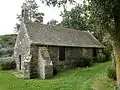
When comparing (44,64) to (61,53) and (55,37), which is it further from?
(55,37)

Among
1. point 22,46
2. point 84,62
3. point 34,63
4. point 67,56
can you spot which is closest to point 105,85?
point 34,63

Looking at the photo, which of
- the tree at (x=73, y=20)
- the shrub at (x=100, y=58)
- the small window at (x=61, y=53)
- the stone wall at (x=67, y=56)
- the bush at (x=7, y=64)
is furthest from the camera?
the tree at (x=73, y=20)

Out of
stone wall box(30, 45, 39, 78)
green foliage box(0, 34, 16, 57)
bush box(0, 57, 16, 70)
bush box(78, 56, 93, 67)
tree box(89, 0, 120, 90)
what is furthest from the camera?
green foliage box(0, 34, 16, 57)

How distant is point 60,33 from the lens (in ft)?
110

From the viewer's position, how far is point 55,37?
101ft

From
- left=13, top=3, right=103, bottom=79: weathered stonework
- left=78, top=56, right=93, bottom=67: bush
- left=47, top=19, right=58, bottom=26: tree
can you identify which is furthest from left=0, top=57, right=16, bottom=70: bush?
left=47, top=19, right=58, bottom=26: tree

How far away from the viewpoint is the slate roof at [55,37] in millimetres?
28203

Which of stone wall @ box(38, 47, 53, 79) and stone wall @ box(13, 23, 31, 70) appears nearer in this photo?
stone wall @ box(38, 47, 53, 79)

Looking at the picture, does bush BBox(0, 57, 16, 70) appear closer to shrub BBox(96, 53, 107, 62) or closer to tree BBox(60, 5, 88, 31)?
shrub BBox(96, 53, 107, 62)

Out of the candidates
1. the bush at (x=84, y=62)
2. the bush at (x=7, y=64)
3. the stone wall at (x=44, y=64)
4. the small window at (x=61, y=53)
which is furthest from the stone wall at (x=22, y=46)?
the bush at (x=84, y=62)

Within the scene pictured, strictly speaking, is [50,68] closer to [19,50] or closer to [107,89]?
[19,50]

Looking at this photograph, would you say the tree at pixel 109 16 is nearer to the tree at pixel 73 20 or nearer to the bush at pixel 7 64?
the bush at pixel 7 64

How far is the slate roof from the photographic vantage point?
28203mm

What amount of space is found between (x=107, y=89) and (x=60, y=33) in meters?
18.5
